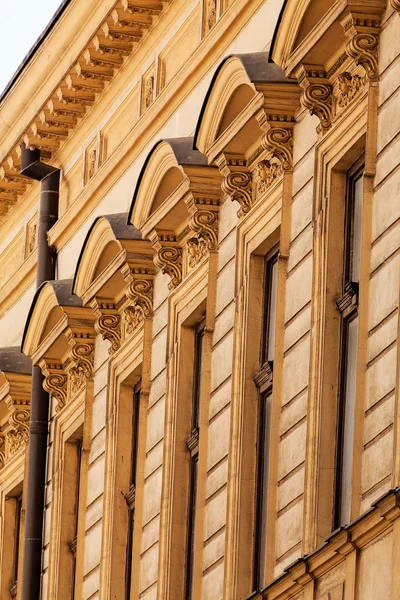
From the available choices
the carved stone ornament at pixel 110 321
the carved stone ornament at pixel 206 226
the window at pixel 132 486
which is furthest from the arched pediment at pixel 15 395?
the carved stone ornament at pixel 206 226

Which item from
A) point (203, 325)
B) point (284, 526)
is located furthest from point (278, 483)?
point (203, 325)

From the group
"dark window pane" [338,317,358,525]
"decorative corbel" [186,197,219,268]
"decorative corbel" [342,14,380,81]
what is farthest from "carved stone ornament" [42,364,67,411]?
"decorative corbel" [342,14,380,81]

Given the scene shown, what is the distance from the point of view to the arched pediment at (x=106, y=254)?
2906 centimetres

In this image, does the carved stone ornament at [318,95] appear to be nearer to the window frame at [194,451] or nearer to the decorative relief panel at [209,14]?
the window frame at [194,451]

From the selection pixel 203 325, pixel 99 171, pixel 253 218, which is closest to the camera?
pixel 253 218

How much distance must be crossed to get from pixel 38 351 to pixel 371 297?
37.6ft

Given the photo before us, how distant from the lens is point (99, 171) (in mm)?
31719

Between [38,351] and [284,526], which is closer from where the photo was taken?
[284,526]

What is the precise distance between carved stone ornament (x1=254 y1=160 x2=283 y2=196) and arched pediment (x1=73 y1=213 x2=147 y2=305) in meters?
3.60

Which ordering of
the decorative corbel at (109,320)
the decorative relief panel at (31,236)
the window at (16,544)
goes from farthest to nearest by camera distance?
the decorative relief panel at (31,236) → the window at (16,544) → the decorative corbel at (109,320)

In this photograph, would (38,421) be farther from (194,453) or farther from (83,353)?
(194,453)

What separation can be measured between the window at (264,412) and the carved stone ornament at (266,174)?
653mm

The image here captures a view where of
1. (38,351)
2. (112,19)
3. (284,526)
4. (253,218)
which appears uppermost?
(112,19)

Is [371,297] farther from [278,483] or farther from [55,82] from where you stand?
[55,82]
